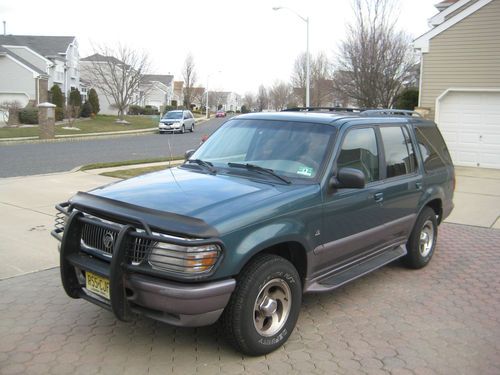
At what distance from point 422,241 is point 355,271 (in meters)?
1.76

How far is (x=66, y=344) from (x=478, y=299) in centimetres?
400

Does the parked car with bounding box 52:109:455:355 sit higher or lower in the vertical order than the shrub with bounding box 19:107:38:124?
lower

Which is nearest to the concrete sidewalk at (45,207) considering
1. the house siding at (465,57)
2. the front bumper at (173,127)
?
the house siding at (465,57)

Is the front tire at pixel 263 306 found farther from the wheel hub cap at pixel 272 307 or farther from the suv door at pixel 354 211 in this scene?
the suv door at pixel 354 211

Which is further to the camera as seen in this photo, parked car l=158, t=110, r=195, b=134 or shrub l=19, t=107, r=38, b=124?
parked car l=158, t=110, r=195, b=134

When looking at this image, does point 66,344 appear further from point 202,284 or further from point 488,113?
point 488,113

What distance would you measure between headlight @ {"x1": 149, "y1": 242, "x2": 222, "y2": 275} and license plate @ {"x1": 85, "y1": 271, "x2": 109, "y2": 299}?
44 centimetres

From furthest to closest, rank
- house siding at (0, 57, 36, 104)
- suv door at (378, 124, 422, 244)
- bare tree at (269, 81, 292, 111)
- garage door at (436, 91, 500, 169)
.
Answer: bare tree at (269, 81, 292, 111) → house siding at (0, 57, 36, 104) → garage door at (436, 91, 500, 169) → suv door at (378, 124, 422, 244)

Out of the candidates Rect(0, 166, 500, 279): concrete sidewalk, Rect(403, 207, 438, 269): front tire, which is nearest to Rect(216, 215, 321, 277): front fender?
Rect(403, 207, 438, 269): front tire

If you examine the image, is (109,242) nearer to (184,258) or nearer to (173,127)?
(184,258)

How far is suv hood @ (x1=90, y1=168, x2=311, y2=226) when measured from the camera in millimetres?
3570

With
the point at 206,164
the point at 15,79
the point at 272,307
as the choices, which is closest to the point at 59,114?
the point at 15,79

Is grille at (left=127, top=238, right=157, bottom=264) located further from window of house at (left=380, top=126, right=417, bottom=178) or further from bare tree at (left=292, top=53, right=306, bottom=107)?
bare tree at (left=292, top=53, right=306, bottom=107)

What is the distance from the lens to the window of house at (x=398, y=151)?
209 inches
